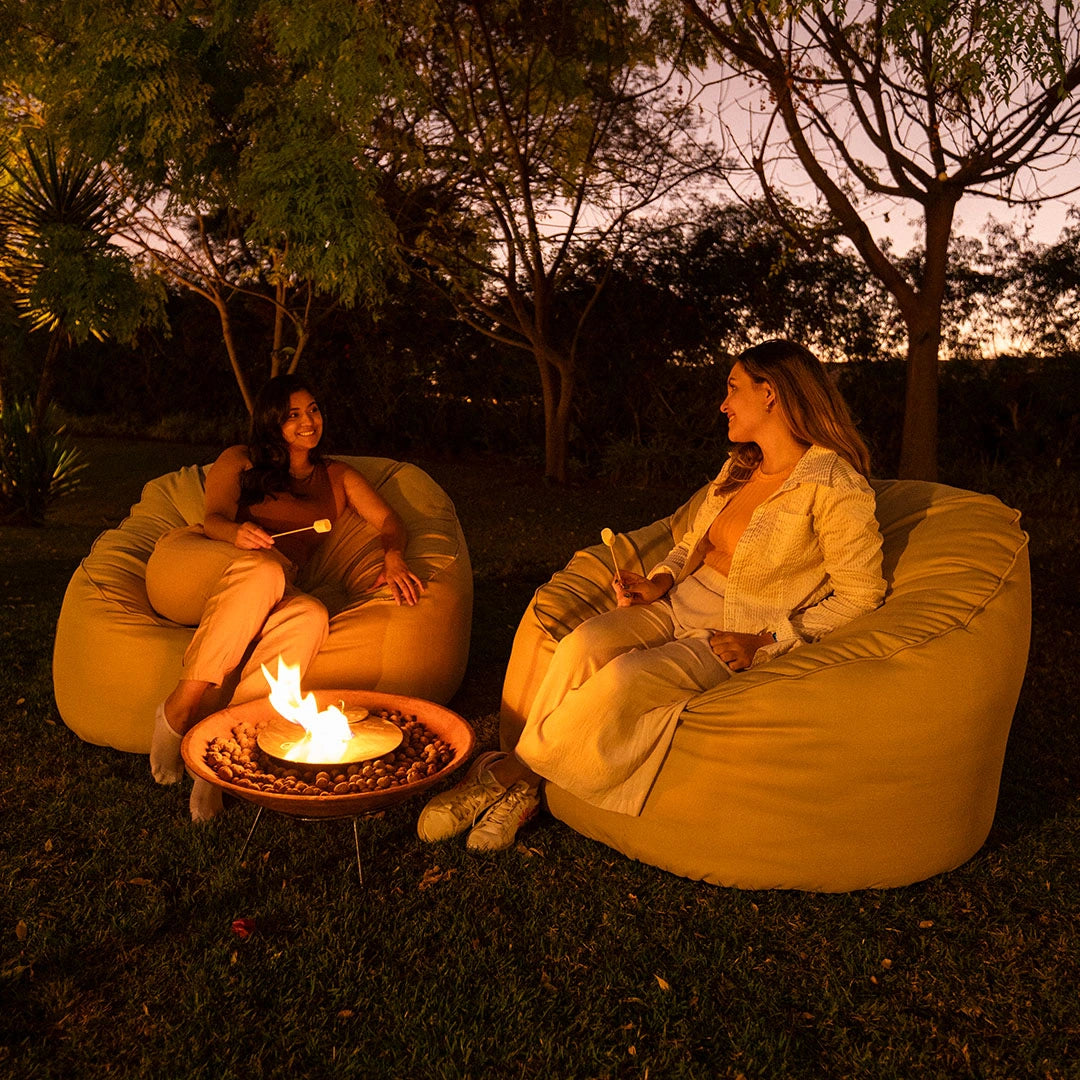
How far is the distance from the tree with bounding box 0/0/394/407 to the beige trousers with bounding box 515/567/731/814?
5966 millimetres

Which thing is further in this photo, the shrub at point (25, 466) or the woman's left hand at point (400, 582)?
the shrub at point (25, 466)

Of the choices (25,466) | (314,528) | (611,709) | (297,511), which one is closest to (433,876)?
(611,709)

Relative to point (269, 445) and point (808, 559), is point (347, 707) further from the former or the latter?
point (808, 559)

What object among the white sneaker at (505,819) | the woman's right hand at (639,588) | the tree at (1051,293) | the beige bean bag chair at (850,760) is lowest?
the white sneaker at (505,819)

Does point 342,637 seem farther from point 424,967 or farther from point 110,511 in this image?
point 110,511

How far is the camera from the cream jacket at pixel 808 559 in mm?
2990

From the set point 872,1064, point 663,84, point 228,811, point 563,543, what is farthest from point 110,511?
point 872,1064

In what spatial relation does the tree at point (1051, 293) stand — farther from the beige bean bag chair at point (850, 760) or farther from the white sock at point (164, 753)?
the white sock at point (164, 753)

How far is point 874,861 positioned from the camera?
2768 millimetres

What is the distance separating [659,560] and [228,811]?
1.79 m

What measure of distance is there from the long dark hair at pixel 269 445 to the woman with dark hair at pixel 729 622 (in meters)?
1.39

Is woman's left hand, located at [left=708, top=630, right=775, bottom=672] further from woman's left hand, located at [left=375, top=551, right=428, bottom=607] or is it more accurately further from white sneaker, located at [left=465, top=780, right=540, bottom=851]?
woman's left hand, located at [left=375, top=551, right=428, bottom=607]

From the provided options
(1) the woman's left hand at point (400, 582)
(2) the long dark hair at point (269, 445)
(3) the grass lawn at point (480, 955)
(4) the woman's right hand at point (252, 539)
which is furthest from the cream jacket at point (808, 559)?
(2) the long dark hair at point (269, 445)

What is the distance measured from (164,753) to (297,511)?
1.05 m
